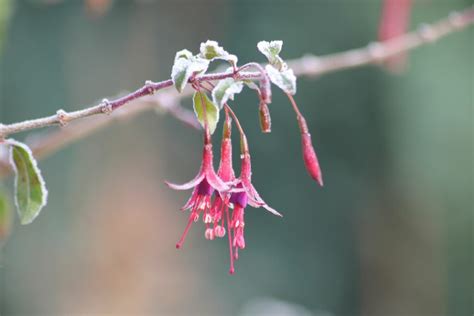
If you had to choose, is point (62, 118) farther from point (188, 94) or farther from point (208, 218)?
point (188, 94)

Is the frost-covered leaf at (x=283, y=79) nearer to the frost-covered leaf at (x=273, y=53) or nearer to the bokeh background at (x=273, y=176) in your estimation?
the frost-covered leaf at (x=273, y=53)

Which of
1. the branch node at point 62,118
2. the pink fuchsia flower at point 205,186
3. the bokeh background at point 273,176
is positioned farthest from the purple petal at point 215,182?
the bokeh background at point 273,176

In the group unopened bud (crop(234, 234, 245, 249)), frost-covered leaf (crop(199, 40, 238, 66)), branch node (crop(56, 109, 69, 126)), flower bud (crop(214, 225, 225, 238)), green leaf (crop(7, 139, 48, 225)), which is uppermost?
frost-covered leaf (crop(199, 40, 238, 66))

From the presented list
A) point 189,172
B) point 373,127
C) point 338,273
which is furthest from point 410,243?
point 189,172

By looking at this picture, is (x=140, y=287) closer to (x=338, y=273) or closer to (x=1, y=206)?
(x=338, y=273)

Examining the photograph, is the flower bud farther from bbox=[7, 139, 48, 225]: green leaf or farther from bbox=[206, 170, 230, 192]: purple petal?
bbox=[7, 139, 48, 225]: green leaf

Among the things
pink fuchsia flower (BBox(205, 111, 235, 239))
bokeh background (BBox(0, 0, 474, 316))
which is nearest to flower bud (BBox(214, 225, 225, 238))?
pink fuchsia flower (BBox(205, 111, 235, 239))
